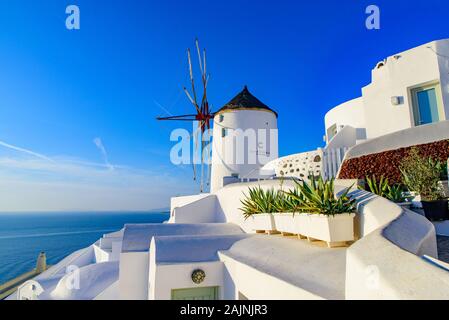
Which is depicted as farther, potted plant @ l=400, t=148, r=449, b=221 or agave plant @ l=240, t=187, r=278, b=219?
agave plant @ l=240, t=187, r=278, b=219

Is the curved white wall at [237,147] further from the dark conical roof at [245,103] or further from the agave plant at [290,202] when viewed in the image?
the agave plant at [290,202]

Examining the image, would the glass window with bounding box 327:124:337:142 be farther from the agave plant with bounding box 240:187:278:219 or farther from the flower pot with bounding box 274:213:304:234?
the flower pot with bounding box 274:213:304:234

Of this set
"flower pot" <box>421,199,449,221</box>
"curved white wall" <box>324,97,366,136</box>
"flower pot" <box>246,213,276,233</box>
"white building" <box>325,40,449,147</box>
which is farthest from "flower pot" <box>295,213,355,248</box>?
"curved white wall" <box>324,97,366,136</box>

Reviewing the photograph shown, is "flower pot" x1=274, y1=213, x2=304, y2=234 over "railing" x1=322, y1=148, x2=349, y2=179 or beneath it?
beneath

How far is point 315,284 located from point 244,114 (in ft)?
52.7

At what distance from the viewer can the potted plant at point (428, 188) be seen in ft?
18.1

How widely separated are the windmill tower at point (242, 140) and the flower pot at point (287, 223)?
11.6 meters

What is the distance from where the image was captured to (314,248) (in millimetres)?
4492

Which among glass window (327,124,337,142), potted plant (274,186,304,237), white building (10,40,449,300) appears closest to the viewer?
white building (10,40,449,300)

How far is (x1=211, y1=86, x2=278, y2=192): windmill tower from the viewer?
59.6 feet

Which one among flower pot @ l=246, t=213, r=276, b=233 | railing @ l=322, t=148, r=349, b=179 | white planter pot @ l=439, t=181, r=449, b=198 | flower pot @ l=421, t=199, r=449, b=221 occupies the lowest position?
flower pot @ l=246, t=213, r=276, b=233

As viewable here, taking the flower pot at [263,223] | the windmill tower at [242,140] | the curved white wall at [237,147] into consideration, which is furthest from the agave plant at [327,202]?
the curved white wall at [237,147]

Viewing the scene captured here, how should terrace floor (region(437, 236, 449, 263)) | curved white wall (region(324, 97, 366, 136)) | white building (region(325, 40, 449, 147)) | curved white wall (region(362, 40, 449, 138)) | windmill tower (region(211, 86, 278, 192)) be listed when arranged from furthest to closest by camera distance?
windmill tower (region(211, 86, 278, 192)) < curved white wall (region(324, 97, 366, 136)) < curved white wall (region(362, 40, 449, 138)) < white building (region(325, 40, 449, 147)) < terrace floor (region(437, 236, 449, 263))

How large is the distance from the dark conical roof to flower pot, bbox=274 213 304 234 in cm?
1332
